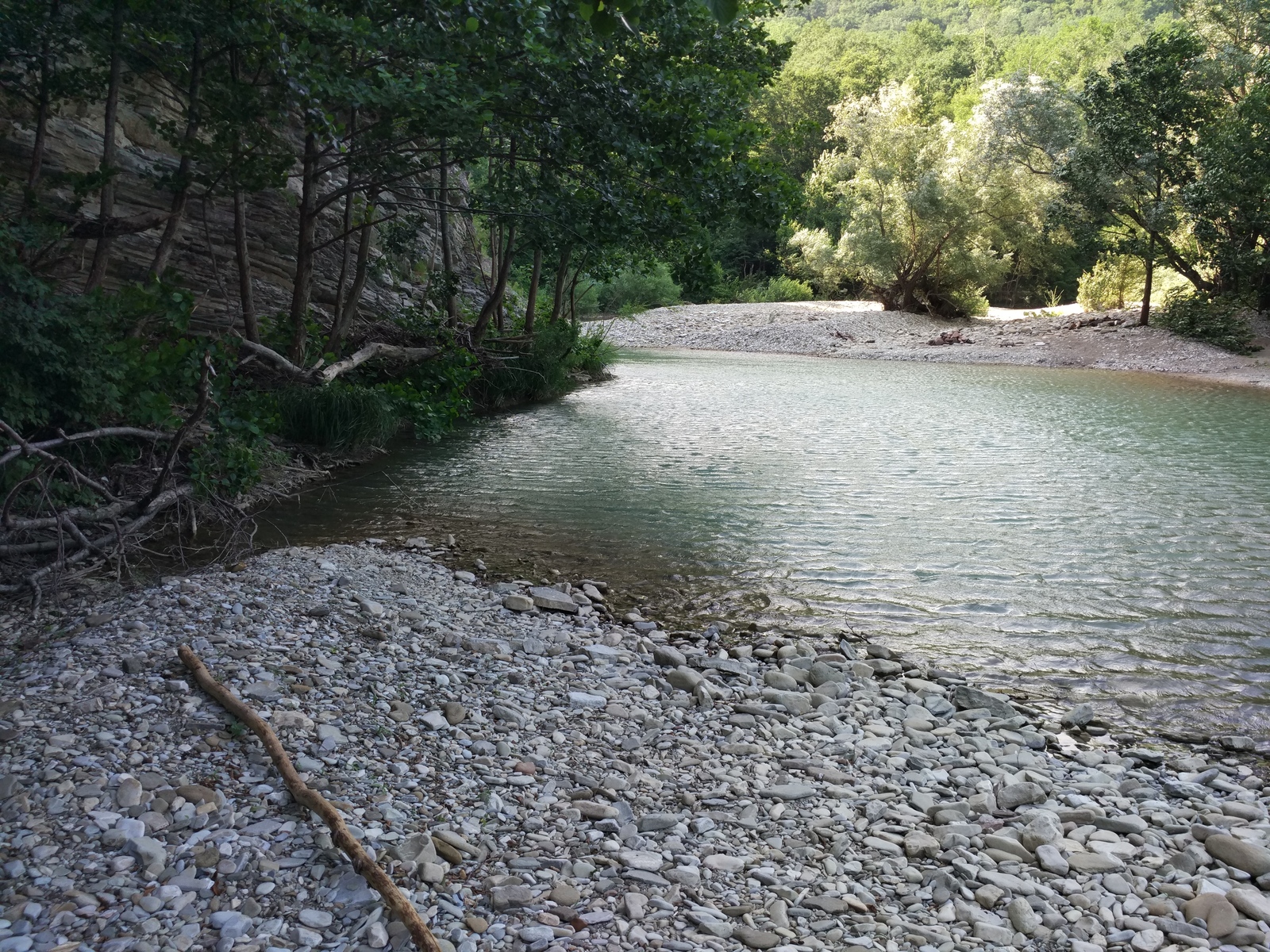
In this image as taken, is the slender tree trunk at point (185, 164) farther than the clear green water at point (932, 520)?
Yes

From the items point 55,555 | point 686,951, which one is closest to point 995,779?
point 686,951

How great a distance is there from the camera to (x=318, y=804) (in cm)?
339

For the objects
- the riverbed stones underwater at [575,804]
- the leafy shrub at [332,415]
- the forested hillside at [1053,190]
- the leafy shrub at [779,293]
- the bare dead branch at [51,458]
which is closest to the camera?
the riverbed stones underwater at [575,804]

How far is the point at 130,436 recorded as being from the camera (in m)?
6.93

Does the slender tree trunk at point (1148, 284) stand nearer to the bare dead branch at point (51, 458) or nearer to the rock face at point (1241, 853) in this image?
the rock face at point (1241, 853)

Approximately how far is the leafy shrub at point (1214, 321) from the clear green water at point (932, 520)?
12.1 meters

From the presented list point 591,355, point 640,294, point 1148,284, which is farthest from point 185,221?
point 640,294

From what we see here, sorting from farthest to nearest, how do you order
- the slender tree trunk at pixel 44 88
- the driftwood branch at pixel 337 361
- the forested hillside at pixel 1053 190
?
the forested hillside at pixel 1053 190 → the driftwood branch at pixel 337 361 → the slender tree trunk at pixel 44 88

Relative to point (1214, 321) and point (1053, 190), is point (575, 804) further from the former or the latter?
point (1053, 190)

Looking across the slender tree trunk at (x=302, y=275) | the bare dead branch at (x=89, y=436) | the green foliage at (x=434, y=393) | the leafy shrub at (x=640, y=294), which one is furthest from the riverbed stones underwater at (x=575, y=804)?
the leafy shrub at (x=640, y=294)

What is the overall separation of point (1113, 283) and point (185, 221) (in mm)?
35863

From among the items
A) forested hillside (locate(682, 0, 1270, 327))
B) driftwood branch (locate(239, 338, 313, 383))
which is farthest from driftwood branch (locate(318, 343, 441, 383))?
forested hillside (locate(682, 0, 1270, 327))

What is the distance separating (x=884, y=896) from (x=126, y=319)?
6.80 meters

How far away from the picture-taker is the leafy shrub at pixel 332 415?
1038 centimetres
